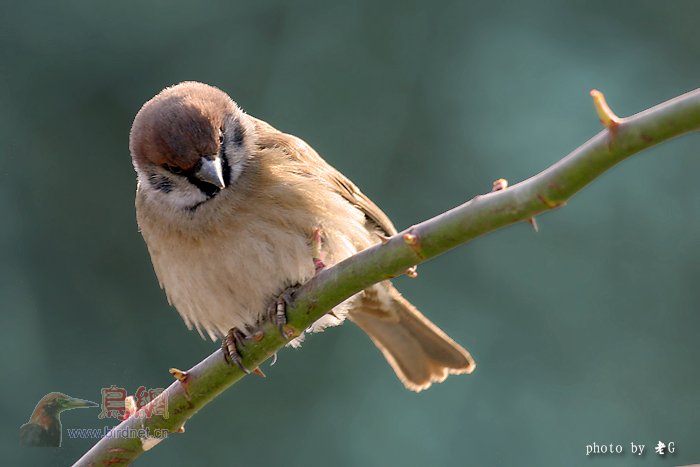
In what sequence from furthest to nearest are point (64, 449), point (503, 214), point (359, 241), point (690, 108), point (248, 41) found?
point (248, 41), point (64, 449), point (359, 241), point (503, 214), point (690, 108)

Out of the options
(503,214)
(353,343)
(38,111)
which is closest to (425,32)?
(353,343)

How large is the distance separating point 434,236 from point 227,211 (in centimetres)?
153

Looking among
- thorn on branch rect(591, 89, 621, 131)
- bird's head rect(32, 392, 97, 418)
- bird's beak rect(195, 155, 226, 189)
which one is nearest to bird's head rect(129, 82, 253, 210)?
bird's beak rect(195, 155, 226, 189)

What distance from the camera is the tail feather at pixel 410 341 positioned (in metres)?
4.30

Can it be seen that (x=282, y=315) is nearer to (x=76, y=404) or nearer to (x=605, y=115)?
(x=76, y=404)

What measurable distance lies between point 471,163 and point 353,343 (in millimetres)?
1329

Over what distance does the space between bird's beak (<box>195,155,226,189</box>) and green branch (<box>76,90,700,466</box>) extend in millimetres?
742

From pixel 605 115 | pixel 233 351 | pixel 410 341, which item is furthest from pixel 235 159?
pixel 605 115

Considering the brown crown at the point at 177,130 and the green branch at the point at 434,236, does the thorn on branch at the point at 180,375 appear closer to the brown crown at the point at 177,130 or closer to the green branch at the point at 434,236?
the green branch at the point at 434,236

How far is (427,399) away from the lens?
592 centimetres

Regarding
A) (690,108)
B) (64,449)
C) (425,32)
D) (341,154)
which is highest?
(425,32)

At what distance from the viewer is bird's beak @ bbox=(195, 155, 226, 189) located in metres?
3.53

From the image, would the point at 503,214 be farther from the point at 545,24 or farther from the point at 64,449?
the point at 545,24

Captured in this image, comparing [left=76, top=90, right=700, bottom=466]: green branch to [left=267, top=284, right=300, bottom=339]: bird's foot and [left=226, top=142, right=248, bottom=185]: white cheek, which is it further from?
[left=226, top=142, right=248, bottom=185]: white cheek
